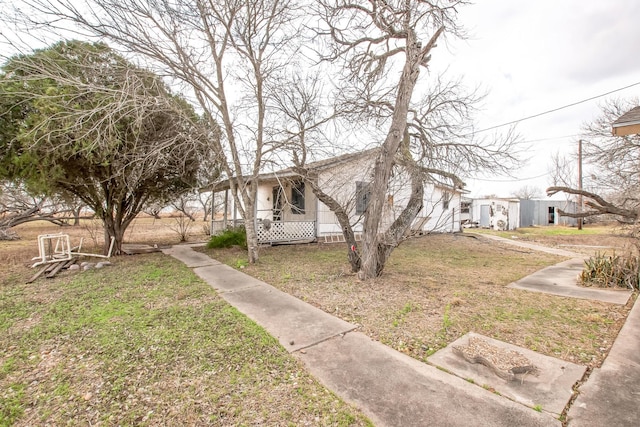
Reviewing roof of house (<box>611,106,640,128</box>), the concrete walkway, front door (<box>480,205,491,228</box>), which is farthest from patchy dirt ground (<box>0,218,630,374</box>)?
front door (<box>480,205,491,228</box>)

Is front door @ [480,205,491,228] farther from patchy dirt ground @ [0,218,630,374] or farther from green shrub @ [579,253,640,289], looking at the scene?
green shrub @ [579,253,640,289]

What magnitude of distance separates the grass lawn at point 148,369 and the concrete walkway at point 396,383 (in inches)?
7.1

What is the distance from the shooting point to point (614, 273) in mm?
5605

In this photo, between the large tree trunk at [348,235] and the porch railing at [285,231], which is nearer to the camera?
the large tree trunk at [348,235]

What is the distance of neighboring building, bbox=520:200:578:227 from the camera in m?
24.7

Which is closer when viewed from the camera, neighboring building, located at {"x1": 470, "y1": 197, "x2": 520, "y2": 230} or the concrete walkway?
the concrete walkway

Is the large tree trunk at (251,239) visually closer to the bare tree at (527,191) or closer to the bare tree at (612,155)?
the bare tree at (612,155)

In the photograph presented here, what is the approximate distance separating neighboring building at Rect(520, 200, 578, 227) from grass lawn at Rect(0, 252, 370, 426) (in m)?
27.8

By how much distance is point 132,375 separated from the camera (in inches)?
103

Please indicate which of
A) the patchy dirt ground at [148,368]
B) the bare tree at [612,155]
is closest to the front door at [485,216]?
the bare tree at [612,155]

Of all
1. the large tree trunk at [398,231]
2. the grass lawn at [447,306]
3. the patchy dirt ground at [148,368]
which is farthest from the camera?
the large tree trunk at [398,231]

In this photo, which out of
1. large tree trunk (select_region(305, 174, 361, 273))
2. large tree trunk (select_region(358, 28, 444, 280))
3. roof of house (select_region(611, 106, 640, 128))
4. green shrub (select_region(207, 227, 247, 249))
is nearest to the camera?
roof of house (select_region(611, 106, 640, 128))

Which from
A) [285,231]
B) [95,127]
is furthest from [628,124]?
[285,231]

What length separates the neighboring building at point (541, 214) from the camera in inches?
971
